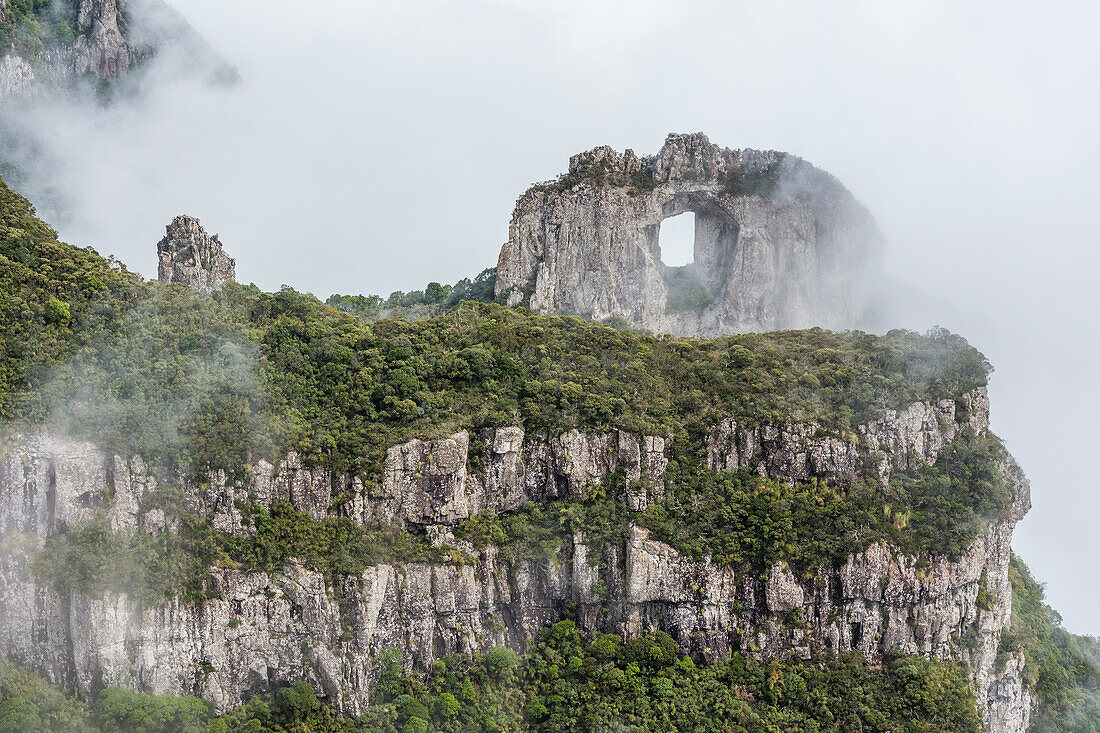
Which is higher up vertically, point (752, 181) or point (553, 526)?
point (752, 181)

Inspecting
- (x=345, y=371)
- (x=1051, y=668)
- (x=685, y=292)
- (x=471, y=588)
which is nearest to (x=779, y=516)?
(x=471, y=588)

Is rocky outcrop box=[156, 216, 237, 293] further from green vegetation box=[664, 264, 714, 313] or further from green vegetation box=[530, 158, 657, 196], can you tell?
green vegetation box=[664, 264, 714, 313]

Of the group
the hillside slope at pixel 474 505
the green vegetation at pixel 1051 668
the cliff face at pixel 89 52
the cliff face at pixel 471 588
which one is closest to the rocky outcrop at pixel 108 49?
the cliff face at pixel 89 52

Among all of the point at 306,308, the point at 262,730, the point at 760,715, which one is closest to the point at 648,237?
the point at 306,308

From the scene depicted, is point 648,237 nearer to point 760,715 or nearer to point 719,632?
point 719,632

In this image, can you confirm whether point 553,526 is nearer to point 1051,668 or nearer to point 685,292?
point 685,292

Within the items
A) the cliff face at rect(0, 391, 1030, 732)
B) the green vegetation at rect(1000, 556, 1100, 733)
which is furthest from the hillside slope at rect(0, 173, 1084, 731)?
the green vegetation at rect(1000, 556, 1100, 733)
